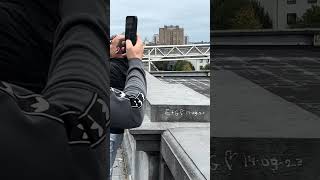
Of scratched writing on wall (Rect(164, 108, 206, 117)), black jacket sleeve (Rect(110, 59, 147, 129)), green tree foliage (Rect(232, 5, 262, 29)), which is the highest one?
green tree foliage (Rect(232, 5, 262, 29))

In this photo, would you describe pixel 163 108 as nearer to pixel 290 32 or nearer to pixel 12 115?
pixel 290 32

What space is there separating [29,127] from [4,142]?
34mm

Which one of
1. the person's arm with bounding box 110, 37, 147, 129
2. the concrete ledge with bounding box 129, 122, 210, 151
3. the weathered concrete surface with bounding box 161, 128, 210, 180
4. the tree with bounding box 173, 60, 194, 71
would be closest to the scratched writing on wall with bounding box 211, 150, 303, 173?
the person's arm with bounding box 110, 37, 147, 129

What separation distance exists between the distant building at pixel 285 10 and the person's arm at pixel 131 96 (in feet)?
1.68

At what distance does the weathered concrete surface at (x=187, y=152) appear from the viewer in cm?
269

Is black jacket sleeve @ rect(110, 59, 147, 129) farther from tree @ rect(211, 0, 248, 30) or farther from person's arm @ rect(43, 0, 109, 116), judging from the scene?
person's arm @ rect(43, 0, 109, 116)

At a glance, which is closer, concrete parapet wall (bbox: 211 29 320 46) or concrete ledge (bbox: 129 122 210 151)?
concrete parapet wall (bbox: 211 29 320 46)

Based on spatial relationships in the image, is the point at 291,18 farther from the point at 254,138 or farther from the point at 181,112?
the point at 181,112

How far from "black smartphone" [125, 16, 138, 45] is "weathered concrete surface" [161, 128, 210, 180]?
41.1 inches

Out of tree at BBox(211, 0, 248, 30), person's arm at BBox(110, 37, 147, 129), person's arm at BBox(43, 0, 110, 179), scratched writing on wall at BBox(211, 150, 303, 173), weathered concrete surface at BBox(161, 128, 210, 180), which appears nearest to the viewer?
person's arm at BBox(43, 0, 110, 179)

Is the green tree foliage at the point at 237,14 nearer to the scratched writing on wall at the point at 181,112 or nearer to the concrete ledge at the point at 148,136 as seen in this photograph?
the concrete ledge at the point at 148,136

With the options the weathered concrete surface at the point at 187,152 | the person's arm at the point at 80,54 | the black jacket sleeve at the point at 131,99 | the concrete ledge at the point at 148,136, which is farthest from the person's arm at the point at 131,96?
the concrete ledge at the point at 148,136

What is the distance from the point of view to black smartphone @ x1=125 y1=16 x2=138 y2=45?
Answer: 1579mm

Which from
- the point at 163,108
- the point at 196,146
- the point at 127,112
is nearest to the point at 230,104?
the point at 127,112
